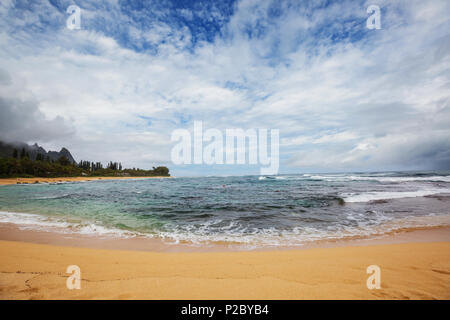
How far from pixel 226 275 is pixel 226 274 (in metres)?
0.05

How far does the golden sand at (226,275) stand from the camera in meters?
2.88

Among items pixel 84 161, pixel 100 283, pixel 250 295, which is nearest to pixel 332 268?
pixel 250 295

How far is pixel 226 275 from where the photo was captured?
11.5 ft

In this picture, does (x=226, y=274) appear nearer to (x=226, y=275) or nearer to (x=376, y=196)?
(x=226, y=275)

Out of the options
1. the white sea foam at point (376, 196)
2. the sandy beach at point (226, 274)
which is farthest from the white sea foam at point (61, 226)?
the white sea foam at point (376, 196)

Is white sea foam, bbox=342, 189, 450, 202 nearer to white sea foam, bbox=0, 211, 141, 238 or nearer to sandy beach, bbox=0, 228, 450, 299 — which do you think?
sandy beach, bbox=0, 228, 450, 299

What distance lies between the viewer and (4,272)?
3512 mm

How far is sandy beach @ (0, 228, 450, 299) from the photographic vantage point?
113 inches

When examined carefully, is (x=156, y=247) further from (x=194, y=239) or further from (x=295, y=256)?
(x=295, y=256)

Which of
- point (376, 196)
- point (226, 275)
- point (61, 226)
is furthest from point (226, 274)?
point (376, 196)

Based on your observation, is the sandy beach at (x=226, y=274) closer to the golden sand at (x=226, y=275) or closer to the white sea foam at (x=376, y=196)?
the golden sand at (x=226, y=275)

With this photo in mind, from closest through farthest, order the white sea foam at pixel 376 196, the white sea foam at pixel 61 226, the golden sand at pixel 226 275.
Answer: the golden sand at pixel 226 275 < the white sea foam at pixel 61 226 < the white sea foam at pixel 376 196
